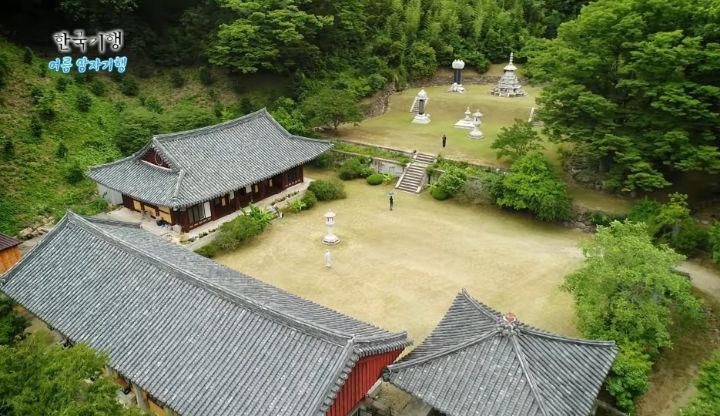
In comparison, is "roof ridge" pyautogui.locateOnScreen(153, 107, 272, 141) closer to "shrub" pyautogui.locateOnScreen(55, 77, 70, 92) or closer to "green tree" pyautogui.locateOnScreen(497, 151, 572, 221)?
"shrub" pyautogui.locateOnScreen(55, 77, 70, 92)

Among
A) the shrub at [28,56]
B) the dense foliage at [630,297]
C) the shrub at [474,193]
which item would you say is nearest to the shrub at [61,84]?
the shrub at [28,56]

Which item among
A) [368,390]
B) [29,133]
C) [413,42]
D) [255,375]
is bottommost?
[368,390]

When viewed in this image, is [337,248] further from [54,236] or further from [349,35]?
[349,35]

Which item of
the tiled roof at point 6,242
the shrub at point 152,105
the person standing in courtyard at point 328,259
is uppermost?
the shrub at point 152,105

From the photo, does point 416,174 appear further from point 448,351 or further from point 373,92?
point 448,351

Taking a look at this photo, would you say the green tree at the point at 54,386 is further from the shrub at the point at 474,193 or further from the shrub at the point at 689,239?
the shrub at the point at 689,239

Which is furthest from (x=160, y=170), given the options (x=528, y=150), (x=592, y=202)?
(x=592, y=202)

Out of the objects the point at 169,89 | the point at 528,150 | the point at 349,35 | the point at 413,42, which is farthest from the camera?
the point at 413,42
